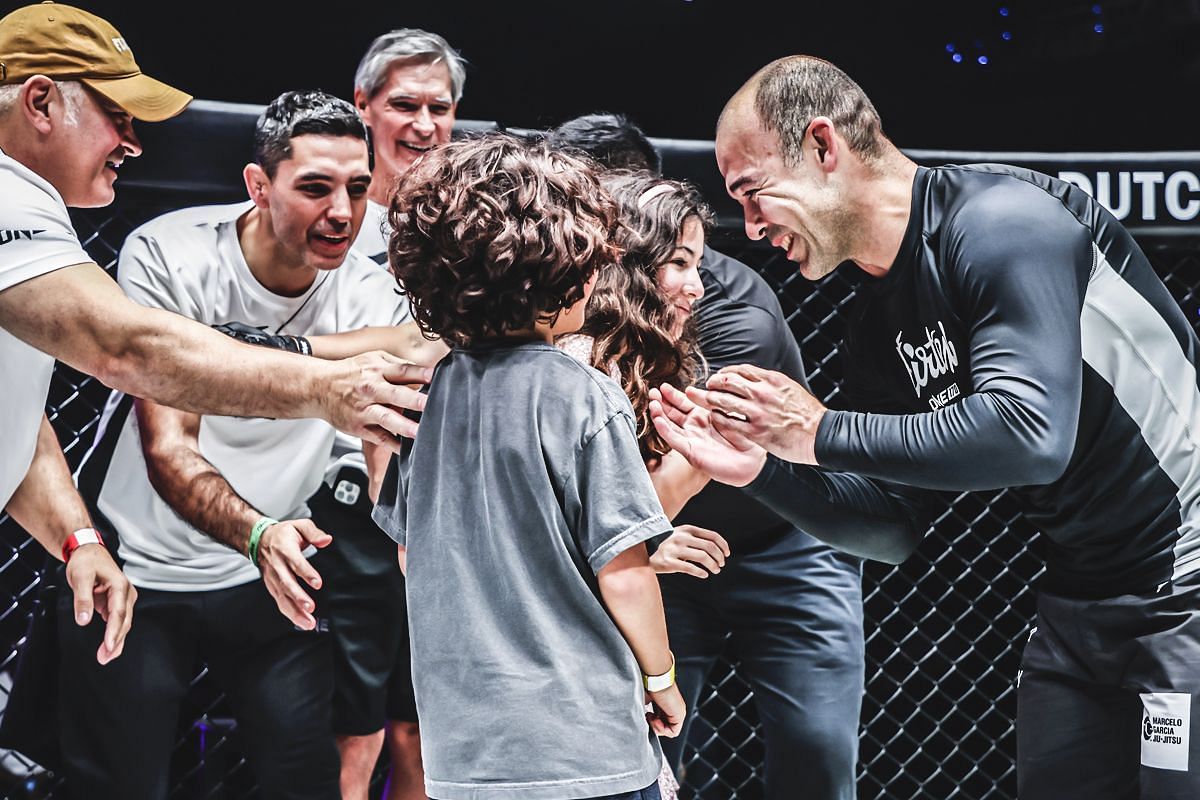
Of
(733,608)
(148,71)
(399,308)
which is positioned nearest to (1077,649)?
(733,608)

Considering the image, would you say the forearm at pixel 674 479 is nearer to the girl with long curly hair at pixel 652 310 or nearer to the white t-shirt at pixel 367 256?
the girl with long curly hair at pixel 652 310

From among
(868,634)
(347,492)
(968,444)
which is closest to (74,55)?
(347,492)

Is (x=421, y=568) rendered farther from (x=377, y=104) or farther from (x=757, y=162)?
(x=377, y=104)

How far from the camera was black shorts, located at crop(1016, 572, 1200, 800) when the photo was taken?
149 centimetres

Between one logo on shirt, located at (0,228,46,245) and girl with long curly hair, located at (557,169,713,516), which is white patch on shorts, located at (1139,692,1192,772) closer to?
girl with long curly hair, located at (557,169,713,516)

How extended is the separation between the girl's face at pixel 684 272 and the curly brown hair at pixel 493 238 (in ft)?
1.58

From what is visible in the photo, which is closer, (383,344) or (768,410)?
(768,410)

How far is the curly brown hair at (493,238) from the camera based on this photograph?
129 cm

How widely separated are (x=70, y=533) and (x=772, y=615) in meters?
1.22

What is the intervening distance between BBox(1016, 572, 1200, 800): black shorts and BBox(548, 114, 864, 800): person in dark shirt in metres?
0.37

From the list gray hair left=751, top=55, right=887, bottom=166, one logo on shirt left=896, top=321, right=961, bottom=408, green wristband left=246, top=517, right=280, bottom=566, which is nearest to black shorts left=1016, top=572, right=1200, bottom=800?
one logo on shirt left=896, top=321, right=961, bottom=408

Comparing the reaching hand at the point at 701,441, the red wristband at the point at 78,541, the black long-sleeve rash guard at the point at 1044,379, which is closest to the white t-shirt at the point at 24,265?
the red wristband at the point at 78,541

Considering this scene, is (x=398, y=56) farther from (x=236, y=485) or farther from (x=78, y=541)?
(x=78, y=541)

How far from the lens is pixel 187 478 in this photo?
85.7 inches
